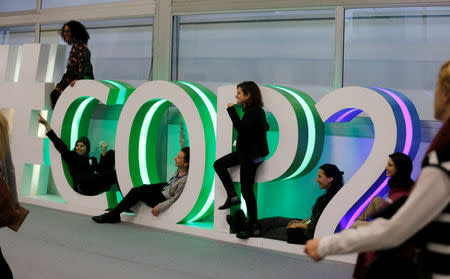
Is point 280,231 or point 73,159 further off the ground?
point 73,159

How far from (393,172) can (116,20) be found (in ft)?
16.3

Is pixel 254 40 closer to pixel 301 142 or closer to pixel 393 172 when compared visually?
pixel 301 142

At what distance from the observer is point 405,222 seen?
5.25ft

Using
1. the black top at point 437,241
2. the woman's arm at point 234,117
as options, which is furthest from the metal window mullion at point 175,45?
the black top at point 437,241

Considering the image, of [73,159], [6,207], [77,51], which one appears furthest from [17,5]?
[6,207]

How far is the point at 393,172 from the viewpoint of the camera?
4.61m

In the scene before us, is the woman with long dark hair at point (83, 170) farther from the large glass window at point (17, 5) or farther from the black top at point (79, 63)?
the large glass window at point (17, 5)

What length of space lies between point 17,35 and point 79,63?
288cm

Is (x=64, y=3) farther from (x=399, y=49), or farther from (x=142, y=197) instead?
(x=399, y=49)

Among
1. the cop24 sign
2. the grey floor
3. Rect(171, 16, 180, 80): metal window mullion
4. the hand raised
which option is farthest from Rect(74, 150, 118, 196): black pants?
the hand raised

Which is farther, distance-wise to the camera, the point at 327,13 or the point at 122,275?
the point at 327,13

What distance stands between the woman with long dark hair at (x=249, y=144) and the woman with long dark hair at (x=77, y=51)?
2460 millimetres

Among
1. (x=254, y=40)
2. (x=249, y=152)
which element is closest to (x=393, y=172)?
(x=249, y=152)

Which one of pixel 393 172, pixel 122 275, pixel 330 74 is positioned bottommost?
pixel 122 275
